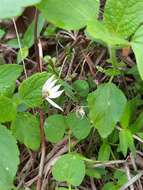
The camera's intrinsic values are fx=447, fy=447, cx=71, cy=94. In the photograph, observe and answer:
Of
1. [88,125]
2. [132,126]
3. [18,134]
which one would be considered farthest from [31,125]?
[132,126]

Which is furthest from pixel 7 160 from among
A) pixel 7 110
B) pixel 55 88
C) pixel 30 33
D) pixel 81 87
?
pixel 30 33

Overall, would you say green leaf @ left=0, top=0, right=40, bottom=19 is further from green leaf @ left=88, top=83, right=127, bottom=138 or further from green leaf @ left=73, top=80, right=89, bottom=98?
green leaf @ left=73, top=80, right=89, bottom=98

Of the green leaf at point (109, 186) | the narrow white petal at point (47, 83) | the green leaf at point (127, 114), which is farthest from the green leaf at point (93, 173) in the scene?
the narrow white petal at point (47, 83)

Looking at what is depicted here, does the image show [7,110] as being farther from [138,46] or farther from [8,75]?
[138,46]

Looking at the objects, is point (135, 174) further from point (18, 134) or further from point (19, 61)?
point (19, 61)

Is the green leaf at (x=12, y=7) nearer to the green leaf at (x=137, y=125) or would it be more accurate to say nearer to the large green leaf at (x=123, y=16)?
the large green leaf at (x=123, y=16)
